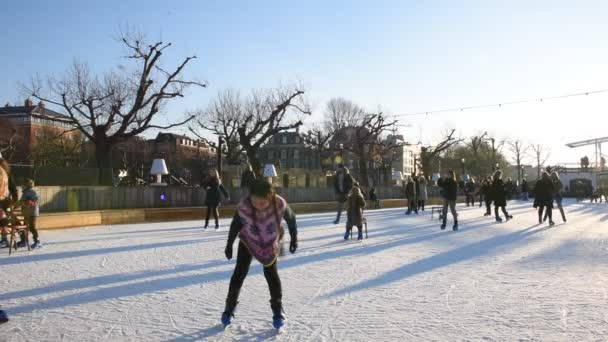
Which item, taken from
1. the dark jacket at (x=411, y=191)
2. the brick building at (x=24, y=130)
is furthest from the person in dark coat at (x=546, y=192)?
the brick building at (x=24, y=130)

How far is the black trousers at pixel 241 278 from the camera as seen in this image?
14.3ft

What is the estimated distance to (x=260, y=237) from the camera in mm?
4320

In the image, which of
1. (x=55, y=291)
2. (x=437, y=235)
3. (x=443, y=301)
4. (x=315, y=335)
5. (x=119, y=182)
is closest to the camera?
(x=315, y=335)

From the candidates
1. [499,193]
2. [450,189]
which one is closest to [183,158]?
[499,193]

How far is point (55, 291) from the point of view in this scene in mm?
5840

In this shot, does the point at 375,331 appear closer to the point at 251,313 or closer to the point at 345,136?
the point at 251,313

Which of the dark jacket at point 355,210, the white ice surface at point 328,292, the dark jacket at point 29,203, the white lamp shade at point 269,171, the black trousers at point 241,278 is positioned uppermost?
the white lamp shade at point 269,171

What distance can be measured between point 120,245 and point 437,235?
694 centimetres

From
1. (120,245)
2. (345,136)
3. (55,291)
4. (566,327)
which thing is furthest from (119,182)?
(345,136)

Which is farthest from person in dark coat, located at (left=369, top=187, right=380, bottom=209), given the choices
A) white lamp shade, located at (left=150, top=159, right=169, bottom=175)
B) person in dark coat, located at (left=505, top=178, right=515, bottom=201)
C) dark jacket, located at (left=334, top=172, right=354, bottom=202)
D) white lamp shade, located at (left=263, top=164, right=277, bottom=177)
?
dark jacket, located at (left=334, top=172, right=354, bottom=202)

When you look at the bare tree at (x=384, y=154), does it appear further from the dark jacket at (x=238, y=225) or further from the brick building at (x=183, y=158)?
the dark jacket at (x=238, y=225)

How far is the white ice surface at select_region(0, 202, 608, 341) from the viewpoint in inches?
166

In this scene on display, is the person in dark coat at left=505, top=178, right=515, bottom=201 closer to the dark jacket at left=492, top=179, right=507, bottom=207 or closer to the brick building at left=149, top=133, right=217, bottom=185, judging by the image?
the dark jacket at left=492, top=179, right=507, bottom=207

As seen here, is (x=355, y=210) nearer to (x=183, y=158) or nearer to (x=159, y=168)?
(x=159, y=168)
